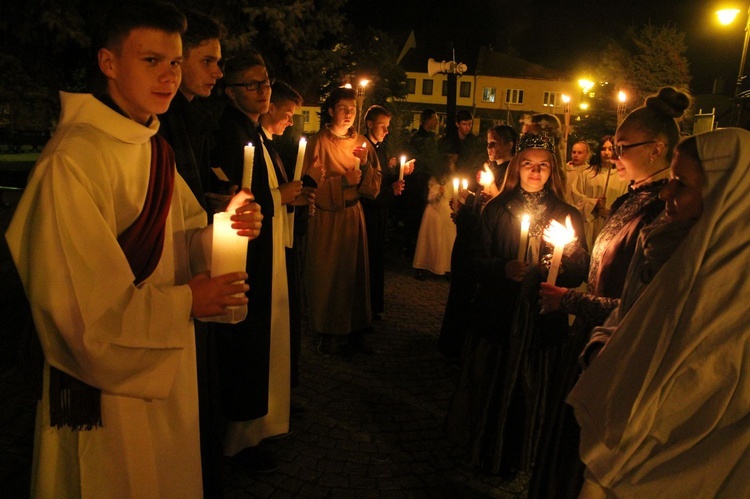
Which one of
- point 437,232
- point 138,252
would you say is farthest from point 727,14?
point 138,252

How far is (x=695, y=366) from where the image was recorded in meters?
1.79

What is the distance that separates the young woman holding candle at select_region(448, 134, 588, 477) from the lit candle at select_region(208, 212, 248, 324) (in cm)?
190

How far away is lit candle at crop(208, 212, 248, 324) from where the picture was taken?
2018 mm

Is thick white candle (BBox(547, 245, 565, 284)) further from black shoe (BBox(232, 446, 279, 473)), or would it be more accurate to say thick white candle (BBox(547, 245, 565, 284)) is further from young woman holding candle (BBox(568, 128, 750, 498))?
black shoe (BBox(232, 446, 279, 473))

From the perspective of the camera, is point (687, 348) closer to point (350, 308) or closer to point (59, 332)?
point (59, 332)

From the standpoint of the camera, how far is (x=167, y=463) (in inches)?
87.0

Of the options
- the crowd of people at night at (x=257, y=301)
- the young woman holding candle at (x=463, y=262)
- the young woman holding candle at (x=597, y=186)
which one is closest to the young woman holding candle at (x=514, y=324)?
the crowd of people at night at (x=257, y=301)

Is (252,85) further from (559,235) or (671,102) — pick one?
(671,102)

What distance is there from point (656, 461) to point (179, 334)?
67.8 inches

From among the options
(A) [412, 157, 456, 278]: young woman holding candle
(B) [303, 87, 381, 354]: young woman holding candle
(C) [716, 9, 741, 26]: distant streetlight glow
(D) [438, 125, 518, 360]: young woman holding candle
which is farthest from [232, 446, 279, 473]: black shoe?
(C) [716, 9, 741, 26]: distant streetlight glow

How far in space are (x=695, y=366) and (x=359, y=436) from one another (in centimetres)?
305

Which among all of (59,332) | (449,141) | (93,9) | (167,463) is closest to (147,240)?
(59,332)

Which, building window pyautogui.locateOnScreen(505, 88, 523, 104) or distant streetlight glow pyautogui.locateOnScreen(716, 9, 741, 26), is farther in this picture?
building window pyautogui.locateOnScreen(505, 88, 523, 104)

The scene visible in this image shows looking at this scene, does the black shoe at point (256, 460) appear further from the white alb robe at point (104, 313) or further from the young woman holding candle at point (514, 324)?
the white alb robe at point (104, 313)
